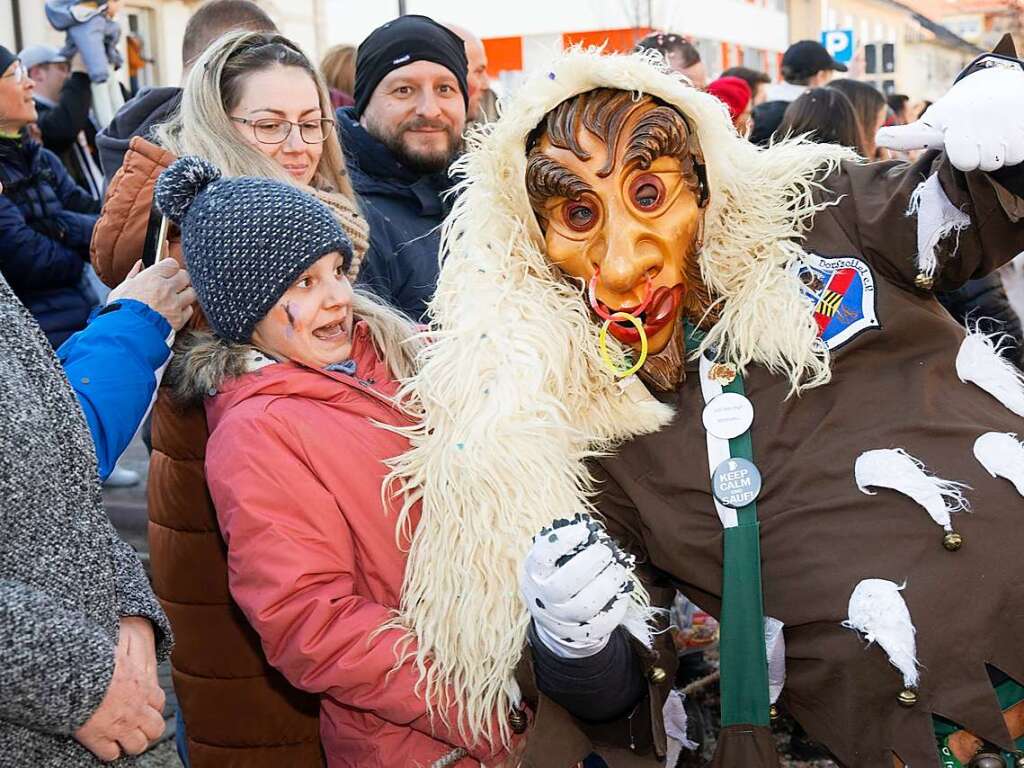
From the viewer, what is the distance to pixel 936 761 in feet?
5.36

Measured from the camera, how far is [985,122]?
5.22ft

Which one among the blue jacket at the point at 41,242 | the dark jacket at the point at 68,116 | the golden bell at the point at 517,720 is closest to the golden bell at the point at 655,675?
the golden bell at the point at 517,720

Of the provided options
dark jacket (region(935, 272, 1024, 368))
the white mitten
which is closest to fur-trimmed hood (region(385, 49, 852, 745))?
the white mitten

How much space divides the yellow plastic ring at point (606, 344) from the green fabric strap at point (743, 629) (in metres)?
0.30

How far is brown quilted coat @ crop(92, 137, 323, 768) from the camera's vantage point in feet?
7.22

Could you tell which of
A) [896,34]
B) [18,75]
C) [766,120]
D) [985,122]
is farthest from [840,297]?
[896,34]

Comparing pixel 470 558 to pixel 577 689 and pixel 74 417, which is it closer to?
pixel 577 689

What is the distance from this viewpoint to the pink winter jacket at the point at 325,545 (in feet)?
5.60

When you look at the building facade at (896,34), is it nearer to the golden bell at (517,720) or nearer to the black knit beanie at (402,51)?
the black knit beanie at (402,51)

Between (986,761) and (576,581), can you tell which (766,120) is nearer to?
(986,761)

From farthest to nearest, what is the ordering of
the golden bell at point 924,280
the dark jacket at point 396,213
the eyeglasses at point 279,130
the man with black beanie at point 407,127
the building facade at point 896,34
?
1. the building facade at point 896,34
2. the man with black beanie at point 407,127
3. the dark jacket at point 396,213
4. the eyeglasses at point 279,130
5. the golden bell at point 924,280

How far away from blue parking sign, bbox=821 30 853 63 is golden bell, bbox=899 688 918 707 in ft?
30.8

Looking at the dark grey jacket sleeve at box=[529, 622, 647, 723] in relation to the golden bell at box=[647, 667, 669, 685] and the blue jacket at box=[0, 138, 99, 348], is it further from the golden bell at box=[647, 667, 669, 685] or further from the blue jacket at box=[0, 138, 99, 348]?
the blue jacket at box=[0, 138, 99, 348]

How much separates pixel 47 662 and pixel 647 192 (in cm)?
117
